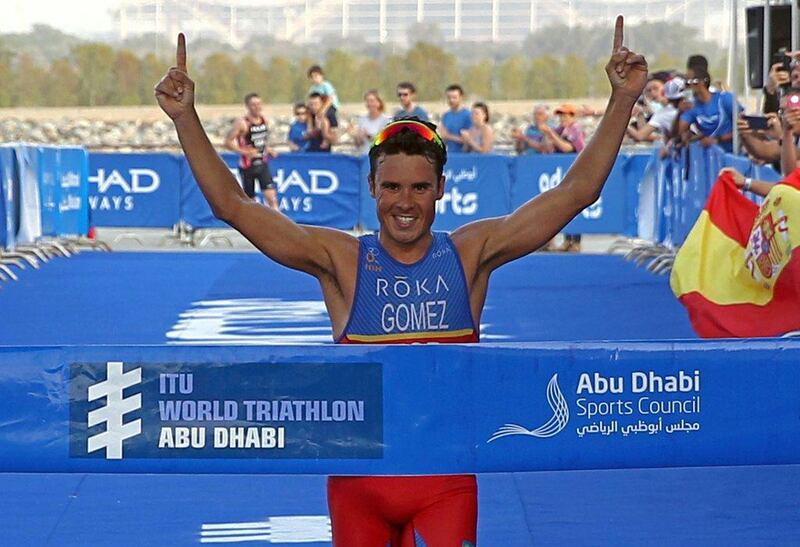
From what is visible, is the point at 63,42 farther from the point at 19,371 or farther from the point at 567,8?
the point at 19,371

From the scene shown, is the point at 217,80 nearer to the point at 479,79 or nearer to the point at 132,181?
the point at 479,79

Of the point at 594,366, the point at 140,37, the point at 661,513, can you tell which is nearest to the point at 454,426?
the point at 594,366

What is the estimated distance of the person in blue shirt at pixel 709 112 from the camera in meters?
16.5

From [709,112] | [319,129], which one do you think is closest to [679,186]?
[709,112]

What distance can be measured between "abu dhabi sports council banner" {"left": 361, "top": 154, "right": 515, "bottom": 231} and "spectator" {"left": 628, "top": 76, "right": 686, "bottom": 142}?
2.56m

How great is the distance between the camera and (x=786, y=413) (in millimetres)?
4449

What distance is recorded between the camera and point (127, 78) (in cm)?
4788

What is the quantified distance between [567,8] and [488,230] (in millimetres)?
44588

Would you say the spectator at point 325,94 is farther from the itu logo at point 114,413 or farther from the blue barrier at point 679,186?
the itu logo at point 114,413

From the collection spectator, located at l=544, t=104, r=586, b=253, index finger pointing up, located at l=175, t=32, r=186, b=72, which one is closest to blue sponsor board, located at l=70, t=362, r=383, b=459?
index finger pointing up, located at l=175, t=32, r=186, b=72

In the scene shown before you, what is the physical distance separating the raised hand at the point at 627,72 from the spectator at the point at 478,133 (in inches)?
761

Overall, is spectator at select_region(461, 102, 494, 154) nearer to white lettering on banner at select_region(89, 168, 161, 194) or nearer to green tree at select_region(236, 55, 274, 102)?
white lettering on banner at select_region(89, 168, 161, 194)

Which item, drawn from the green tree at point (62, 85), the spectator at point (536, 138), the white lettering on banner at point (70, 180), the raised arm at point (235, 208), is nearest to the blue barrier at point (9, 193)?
the white lettering on banner at point (70, 180)

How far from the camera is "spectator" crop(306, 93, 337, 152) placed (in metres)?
24.5
